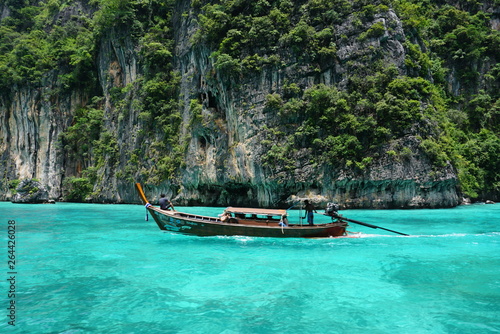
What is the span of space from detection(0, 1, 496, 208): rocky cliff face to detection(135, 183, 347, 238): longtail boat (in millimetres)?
12311

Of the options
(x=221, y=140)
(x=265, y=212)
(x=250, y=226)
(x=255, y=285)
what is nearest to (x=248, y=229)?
(x=250, y=226)

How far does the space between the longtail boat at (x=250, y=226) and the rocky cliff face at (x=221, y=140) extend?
40.4ft

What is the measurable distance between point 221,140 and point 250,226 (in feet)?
56.5

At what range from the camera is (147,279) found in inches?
347

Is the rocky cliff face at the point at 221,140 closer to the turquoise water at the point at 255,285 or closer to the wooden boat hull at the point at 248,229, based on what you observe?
the turquoise water at the point at 255,285

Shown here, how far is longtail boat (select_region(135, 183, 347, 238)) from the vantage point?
14188mm

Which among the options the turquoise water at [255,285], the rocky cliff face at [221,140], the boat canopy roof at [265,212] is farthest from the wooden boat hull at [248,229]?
the rocky cliff face at [221,140]

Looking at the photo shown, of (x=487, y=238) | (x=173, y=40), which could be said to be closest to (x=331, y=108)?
(x=487, y=238)

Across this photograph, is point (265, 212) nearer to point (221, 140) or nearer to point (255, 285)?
point (255, 285)

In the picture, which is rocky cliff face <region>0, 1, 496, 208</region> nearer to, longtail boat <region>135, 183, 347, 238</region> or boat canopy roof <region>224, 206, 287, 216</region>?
longtail boat <region>135, 183, 347, 238</region>

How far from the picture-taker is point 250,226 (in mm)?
14242

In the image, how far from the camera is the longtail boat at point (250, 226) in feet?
46.5

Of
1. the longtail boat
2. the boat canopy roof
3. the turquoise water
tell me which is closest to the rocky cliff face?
the turquoise water

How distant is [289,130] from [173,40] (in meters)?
17.4
